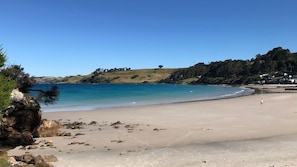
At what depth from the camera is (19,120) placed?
53.9ft

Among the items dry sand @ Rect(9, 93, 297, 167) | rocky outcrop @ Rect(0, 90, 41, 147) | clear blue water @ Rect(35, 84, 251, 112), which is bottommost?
dry sand @ Rect(9, 93, 297, 167)

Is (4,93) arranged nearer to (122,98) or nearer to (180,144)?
(180,144)

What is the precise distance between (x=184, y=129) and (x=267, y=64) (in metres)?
166

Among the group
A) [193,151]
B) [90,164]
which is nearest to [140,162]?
[90,164]

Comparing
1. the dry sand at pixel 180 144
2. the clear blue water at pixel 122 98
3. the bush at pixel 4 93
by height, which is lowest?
the dry sand at pixel 180 144

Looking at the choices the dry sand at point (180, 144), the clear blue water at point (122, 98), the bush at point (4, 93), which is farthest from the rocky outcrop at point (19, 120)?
the clear blue water at point (122, 98)

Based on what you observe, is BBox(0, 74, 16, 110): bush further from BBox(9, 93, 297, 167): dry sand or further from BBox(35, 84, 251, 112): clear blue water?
BBox(35, 84, 251, 112): clear blue water

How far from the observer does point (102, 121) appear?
3062 cm

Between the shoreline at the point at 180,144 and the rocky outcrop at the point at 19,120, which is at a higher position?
the rocky outcrop at the point at 19,120

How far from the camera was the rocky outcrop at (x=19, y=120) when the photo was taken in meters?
15.8

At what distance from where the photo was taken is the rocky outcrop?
15766 mm

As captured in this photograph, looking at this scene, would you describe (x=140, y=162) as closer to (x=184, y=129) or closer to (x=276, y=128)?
(x=184, y=129)

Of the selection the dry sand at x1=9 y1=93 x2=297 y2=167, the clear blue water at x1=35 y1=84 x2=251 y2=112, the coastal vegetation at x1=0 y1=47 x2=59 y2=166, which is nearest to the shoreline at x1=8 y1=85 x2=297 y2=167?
the dry sand at x1=9 y1=93 x2=297 y2=167

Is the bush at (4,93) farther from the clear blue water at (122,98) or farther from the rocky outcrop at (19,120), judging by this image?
the clear blue water at (122,98)
